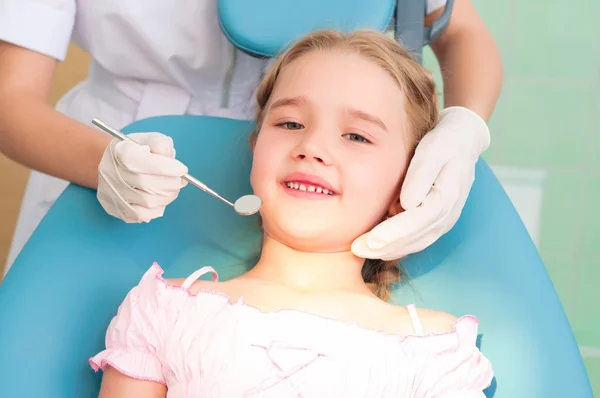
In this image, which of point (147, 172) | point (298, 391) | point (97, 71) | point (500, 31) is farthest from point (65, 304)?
point (500, 31)

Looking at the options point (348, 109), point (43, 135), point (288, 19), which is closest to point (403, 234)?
point (348, 109)

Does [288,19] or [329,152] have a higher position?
[288,19]

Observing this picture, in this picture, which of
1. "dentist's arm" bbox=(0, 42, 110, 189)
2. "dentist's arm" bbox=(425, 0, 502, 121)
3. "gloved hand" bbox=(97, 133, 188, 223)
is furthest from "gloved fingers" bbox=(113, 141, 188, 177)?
"dentist's arm" bbox=(425, 0, 502, 121)

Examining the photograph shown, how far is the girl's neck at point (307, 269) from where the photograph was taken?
46.8 inches

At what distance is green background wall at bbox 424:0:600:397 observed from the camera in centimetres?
230

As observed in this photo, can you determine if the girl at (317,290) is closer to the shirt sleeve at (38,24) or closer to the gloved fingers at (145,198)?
the gloved fingers at (145,198)

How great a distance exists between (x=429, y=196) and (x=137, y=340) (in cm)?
48

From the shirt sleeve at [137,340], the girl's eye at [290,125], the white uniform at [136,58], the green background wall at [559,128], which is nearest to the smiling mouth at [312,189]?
the girl's eye at [290,125]

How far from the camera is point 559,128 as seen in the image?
233 cm

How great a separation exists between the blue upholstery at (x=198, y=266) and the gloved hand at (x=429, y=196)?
0.19 ft

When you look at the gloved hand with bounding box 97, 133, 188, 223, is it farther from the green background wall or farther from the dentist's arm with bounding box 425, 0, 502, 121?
the green background wall

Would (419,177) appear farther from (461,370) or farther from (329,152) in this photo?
(461,370)

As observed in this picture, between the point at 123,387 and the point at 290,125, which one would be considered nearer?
the point at 123,387

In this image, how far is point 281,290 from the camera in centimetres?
114
